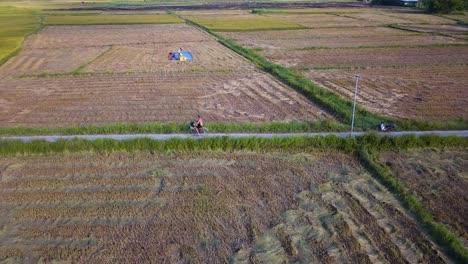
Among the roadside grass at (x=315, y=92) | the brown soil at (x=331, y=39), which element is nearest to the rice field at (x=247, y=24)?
the brown soil at (x=331, y=39)

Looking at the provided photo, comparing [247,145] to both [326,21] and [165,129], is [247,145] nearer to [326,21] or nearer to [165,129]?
[165,129]

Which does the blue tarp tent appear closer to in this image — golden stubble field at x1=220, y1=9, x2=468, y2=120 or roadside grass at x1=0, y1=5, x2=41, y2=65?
golden stubble field at x1=220, y1=9, x2=468, y2=120

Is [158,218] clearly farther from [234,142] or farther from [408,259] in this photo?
[408,259]

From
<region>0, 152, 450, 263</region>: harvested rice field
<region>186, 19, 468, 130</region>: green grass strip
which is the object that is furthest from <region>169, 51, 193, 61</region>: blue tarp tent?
<region>0, 152, 450, 263</region>: harvested rice field

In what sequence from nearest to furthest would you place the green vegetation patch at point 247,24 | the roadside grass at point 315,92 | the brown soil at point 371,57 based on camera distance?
the roadside grass at point 315,92 → the brown soil at point 371,57 → the green vegetation patch at point 247,24

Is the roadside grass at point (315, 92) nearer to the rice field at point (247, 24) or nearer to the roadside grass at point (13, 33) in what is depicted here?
the rice field at point (247, 24)
